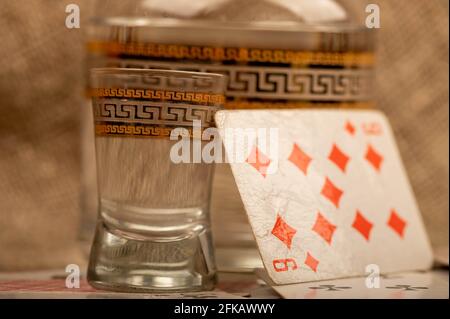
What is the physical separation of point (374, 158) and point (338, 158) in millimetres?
54

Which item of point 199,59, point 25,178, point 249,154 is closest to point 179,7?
point 199,59

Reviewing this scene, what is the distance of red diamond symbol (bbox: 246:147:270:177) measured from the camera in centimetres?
68

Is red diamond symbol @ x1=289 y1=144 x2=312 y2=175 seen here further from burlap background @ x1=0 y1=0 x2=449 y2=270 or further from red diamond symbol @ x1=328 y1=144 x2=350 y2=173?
burlap background @ x1=0 y1=0 x2=449 y2=270

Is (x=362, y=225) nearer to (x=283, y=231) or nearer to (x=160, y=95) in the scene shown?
(x=283, y=231)

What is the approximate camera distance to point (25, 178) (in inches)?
37.7

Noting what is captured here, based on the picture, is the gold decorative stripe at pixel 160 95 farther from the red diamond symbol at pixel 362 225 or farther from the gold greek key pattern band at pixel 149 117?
the red diamond symbol at pixel 362 225

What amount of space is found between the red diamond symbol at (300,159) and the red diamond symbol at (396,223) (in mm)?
109

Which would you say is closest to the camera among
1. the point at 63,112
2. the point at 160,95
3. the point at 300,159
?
the point at 160,95

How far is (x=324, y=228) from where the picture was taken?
2.34ft

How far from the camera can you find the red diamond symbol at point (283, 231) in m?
0.68

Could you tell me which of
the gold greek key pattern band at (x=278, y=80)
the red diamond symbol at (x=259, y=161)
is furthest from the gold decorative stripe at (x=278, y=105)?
the red diamond symbol at (x=259, y=161)

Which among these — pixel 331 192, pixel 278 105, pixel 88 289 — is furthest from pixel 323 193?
pixel 88 289

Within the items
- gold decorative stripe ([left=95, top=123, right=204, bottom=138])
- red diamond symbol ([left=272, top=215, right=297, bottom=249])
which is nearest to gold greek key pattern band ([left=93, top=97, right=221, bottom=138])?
gold decorative stripe ([left=95, top=123, right=204, bottom=138])
